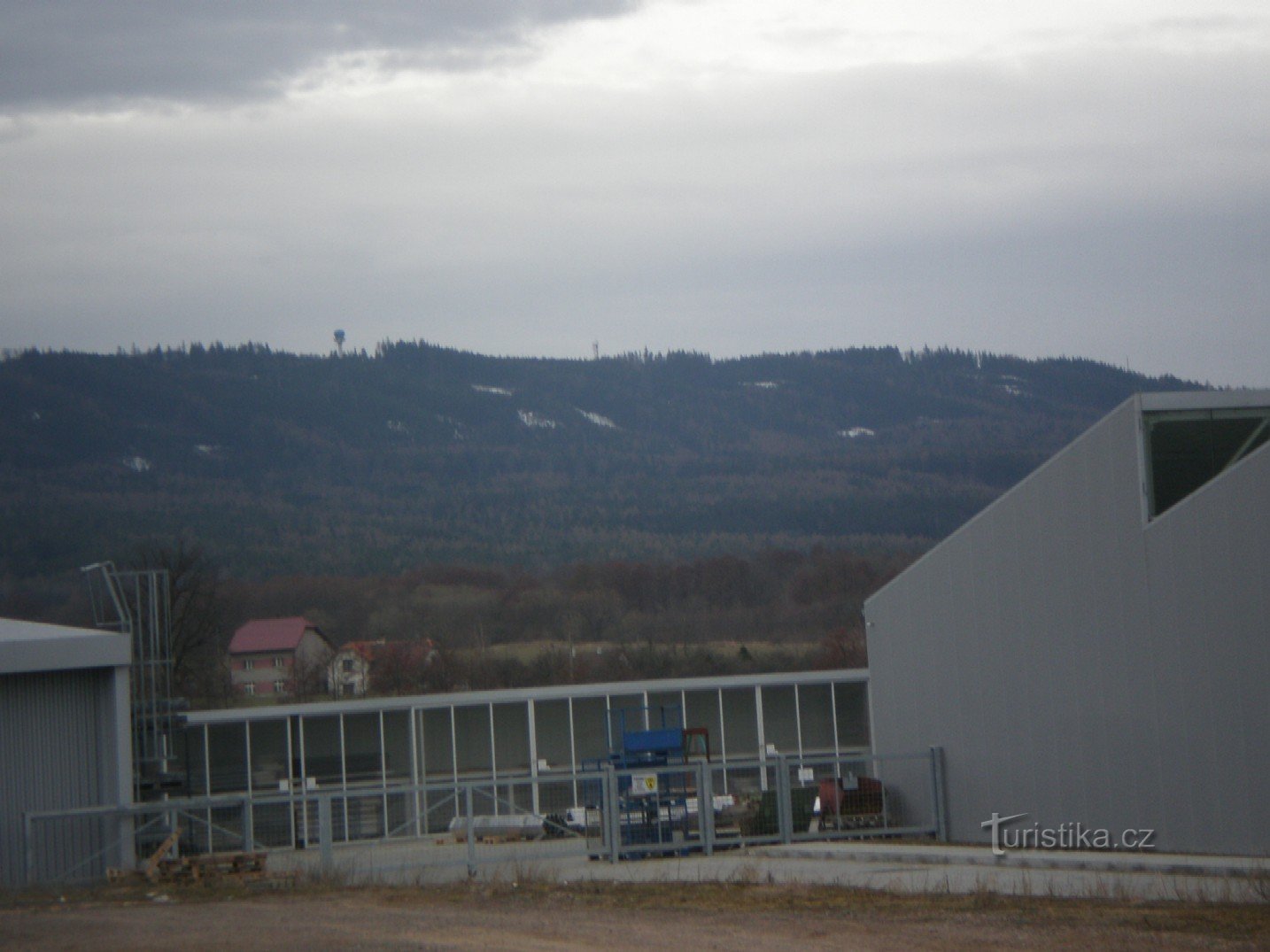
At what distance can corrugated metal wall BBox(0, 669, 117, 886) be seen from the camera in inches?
850

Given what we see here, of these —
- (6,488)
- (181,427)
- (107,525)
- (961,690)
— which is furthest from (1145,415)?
(181,427)

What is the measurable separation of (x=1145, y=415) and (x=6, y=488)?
154916 mm

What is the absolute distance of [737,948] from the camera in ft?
37.4

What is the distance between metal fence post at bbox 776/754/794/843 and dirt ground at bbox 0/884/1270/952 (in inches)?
240

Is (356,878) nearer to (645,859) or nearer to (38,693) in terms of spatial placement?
(645,859)

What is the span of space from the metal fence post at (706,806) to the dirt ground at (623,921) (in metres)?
5.21

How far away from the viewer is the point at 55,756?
2222 centimetres

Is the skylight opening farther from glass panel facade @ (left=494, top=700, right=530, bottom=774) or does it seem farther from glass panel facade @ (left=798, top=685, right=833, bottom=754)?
glass panel facade @ (left=494, top=700, right=530, bottom=774)

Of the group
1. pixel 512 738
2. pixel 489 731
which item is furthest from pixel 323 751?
pixel 512 738

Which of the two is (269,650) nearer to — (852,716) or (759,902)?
(852,716)

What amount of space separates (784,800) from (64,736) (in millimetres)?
11677

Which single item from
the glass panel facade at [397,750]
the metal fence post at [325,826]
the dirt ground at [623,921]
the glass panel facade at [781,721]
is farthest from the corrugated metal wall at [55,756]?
the glass panel facade at [781,721]

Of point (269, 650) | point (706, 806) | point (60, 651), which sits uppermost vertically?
point (269, 650)

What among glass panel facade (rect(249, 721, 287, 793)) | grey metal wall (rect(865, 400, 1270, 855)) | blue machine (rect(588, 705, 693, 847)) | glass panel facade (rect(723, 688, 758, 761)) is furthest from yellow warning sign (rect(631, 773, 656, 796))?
glass panel facade (rect(249, 721, 287, 793))
